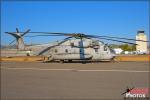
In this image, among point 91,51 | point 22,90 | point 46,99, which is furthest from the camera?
point 91,51

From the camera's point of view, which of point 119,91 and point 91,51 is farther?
point 91,51

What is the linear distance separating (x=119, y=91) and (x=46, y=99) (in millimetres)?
3101

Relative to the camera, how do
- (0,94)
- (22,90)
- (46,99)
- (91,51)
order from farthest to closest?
(91,51) → (22,90) → (0,94) → (46,99)

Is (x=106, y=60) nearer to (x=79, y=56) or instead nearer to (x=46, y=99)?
(x=79, y=56)

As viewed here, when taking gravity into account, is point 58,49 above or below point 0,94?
above

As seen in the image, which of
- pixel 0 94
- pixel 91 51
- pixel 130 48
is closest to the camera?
pixel 0 94

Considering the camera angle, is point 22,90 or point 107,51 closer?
point 22,90

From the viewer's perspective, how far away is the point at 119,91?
9875mm

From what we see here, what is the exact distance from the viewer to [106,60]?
31.3m

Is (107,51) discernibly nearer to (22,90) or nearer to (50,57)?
(50,57)

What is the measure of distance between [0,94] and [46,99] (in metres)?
2.13

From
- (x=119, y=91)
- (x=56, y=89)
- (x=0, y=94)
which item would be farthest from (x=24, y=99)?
(x=119, y=91)

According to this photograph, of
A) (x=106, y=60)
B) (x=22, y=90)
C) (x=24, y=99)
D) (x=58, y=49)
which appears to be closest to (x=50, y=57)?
(x=58, y=49)

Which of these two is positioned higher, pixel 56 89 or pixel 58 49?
pixel 58 49
